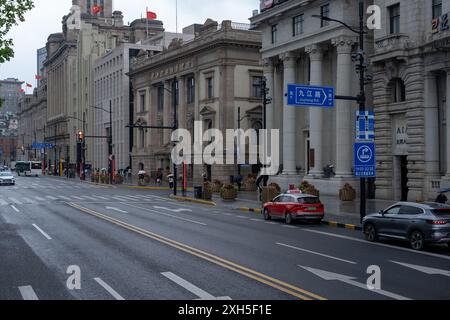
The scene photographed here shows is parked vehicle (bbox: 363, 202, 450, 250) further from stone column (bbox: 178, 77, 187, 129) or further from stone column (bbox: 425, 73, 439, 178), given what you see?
stone column (bbox: 178, 77, 187, 129)

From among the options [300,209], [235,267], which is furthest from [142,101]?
[235,267]

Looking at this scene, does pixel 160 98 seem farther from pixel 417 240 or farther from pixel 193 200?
pixel 417 240

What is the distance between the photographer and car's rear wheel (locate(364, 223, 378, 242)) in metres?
21.0

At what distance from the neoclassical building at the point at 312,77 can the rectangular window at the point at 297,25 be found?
0.26 feet

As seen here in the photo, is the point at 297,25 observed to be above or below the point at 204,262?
above

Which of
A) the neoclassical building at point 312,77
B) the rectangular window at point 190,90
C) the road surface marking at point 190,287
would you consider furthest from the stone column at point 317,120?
the road surface marking at point 190,287

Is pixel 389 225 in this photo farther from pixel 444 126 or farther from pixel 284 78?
pixel 284 78

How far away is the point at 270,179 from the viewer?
51062 mm

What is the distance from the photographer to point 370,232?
21125mm

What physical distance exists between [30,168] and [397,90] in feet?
277

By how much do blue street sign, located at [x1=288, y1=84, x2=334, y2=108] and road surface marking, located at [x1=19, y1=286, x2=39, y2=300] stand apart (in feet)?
55.5

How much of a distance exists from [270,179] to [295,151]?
334 centimetres

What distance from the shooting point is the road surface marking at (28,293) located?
1177 cm
